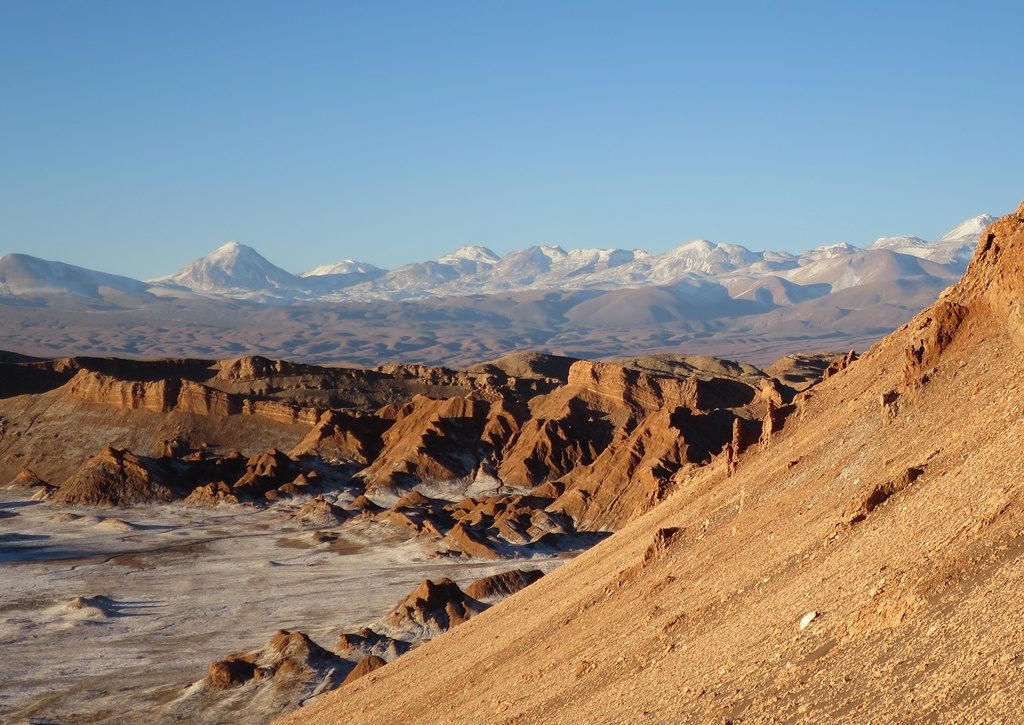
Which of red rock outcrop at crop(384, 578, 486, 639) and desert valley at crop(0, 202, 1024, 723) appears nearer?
desert valley at crop(0, 202, 1024, 723)

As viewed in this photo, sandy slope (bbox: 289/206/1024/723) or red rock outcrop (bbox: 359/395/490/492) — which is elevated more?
sandy slope (bbox: 289/206/1024/723)

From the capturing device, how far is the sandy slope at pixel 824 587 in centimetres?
1803

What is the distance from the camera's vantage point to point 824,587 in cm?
2206

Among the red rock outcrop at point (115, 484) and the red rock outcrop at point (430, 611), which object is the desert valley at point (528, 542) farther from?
the red rock outcrop at point (115, 484)

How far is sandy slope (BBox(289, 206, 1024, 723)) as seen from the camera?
18031mm

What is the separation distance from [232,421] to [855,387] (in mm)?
92384

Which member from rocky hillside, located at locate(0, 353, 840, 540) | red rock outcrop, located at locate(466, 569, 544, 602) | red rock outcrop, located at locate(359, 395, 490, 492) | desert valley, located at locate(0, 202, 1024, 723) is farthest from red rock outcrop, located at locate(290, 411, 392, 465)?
red rock outcrop, located at locate(466, 569, 544, 602)

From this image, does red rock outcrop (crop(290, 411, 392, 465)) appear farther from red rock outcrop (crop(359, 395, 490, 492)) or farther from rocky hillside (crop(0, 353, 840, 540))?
red rock outcrop (crop(359, 395, 490, 492))

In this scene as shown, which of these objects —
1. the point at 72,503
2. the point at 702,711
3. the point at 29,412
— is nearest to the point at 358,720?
the point at 702,711

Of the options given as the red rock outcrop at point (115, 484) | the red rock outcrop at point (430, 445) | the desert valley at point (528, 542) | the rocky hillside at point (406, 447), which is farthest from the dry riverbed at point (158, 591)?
the red rock outcrop at point (430, 445)

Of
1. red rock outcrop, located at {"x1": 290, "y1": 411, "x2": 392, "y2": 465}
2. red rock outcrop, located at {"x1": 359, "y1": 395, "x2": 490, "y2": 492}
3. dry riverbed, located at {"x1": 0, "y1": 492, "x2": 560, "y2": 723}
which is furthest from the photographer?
red rock outcrop, located at {"x1": 290, "y1": 411, "x2": 392, "y2": 465}

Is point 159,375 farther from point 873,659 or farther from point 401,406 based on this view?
point 873,659

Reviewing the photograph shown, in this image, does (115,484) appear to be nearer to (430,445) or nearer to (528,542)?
(430,445)

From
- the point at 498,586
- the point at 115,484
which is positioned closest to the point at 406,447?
the point at 115,484
